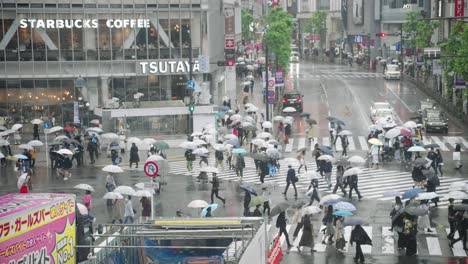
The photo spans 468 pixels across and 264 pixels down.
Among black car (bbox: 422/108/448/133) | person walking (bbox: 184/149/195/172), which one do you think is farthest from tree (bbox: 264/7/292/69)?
person walking (bbox: 184/149/195/172)

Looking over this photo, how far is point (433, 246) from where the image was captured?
25422mm

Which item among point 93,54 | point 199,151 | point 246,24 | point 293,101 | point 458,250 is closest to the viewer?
point 458,250

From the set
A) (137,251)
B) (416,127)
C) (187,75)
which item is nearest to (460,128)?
(416,127)

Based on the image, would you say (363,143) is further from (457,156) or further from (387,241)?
(387,241)

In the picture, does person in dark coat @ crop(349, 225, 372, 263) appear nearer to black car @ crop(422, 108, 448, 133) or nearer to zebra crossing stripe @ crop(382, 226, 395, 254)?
zebra crossing stripe @ crop(382, 226, 395, 254)

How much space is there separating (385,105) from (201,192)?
81.6ft

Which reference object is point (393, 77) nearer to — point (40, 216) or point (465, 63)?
point (465, 63)

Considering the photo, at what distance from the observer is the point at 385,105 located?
185ft

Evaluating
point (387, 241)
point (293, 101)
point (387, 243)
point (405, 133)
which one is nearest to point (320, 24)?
point (293, 101)

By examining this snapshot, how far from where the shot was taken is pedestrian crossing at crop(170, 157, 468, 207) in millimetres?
33938

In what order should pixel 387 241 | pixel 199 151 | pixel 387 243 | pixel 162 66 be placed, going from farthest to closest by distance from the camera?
pixel 162 66 → pixel 199 151 → pixel 387 241 → pixel 387 243

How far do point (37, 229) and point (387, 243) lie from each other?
14.7 meters

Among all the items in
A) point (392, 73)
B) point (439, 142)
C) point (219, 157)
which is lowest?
point (439, 142)

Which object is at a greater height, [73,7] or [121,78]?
[73,7]
